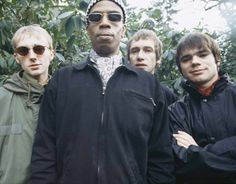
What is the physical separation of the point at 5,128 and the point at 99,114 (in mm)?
667

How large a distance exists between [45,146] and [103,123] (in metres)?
0.41

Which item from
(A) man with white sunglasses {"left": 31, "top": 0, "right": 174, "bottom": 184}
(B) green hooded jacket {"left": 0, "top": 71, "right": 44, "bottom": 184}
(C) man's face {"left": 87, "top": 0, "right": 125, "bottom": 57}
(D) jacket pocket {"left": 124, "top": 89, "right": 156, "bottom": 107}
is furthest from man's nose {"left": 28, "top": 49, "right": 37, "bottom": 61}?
(D) jacket pocket {"left": 124, "top": 89, "right": 156, "bottom": 107}

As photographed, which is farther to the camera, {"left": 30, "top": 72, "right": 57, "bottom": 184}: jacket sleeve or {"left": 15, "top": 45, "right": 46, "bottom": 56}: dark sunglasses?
{"left": 15, "top": 45, "right": 46, "bottom": 56}: dark sunglasses

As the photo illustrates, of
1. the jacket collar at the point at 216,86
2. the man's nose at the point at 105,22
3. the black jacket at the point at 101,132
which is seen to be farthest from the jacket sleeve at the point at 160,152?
the man's nose at the point at 105,22

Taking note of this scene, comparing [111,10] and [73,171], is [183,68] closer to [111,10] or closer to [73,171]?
[111,10]

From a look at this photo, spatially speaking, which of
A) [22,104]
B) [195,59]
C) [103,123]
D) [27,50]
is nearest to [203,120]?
[195,59]

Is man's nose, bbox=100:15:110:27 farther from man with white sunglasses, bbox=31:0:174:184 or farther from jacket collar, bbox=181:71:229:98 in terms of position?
jacket collar, bbox=181:71:229:98

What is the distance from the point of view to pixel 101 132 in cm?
214

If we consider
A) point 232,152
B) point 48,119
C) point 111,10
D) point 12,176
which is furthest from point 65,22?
point 232,152

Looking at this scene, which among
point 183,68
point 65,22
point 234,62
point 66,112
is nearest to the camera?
point 66,112

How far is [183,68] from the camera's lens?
2766 mm

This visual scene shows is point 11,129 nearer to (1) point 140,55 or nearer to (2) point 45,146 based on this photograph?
(2) point 45,146

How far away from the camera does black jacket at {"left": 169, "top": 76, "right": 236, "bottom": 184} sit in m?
2.28

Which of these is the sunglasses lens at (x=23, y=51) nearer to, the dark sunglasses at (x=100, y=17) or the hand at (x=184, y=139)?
the dark sunglasses at (x=100, y=17)
